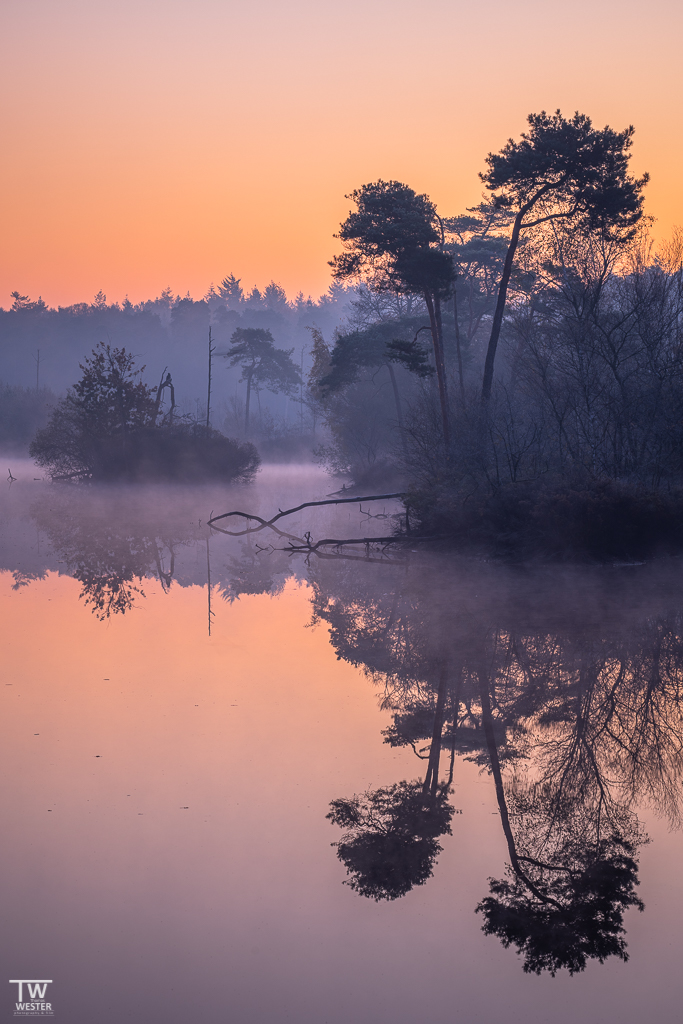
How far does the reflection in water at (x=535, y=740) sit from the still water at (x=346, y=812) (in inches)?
1.2

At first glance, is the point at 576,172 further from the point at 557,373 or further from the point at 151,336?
the point at 151,336

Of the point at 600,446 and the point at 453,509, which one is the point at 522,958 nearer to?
the point at 453,509

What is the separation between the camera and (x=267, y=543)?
24.7 metres

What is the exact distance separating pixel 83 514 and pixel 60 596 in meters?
16.2

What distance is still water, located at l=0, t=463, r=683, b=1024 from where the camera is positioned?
436cm

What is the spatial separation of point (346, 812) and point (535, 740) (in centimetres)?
257

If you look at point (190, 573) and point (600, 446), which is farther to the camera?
point (600, 446)

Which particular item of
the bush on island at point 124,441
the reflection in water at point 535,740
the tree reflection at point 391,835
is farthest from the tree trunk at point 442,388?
the tree reflection at point 391,835

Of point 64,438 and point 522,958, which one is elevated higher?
point 64,438

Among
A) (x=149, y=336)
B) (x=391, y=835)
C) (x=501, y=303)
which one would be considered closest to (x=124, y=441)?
(x=501, y=303)

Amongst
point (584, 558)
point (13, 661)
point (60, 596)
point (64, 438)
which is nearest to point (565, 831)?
point (13, 661)

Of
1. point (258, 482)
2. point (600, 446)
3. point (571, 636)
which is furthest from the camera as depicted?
point (258, 482)

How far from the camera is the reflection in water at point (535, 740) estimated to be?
17.0ft

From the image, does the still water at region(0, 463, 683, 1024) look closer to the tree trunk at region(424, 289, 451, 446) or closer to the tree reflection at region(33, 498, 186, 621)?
the tree reflection at region(33, 498, 186, 621)
